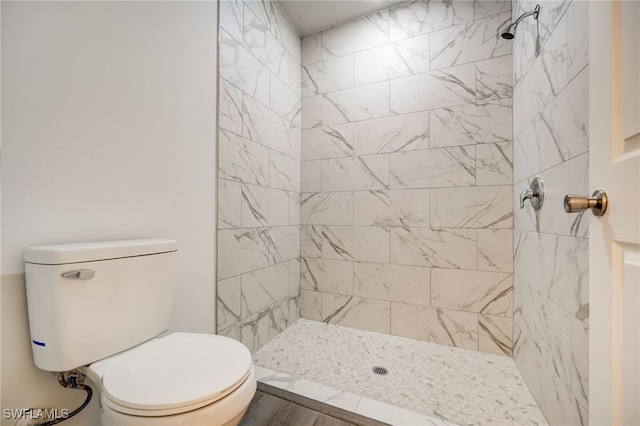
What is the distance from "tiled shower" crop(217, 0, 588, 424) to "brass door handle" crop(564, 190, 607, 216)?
0.60 metres

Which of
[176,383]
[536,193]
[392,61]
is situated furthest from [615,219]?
[392,61]

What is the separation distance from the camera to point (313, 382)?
56.1 inches

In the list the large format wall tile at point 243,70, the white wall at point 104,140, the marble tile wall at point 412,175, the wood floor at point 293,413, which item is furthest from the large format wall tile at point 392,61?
the wood floor at point 293,413

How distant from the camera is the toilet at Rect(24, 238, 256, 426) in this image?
667 millimetres

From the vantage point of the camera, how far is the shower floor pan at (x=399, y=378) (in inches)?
47.8

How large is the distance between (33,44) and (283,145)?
138cm

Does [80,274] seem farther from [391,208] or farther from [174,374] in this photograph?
[391,208]

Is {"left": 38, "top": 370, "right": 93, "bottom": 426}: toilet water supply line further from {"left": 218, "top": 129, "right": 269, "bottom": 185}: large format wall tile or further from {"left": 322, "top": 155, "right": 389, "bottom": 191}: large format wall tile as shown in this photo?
{"left": 322, "top": 155, "right": 389, "bottom": 191}: large format wall tile

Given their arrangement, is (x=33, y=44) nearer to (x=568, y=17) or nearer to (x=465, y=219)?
(x=568, y=17)

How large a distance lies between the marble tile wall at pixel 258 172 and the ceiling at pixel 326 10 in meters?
0.11

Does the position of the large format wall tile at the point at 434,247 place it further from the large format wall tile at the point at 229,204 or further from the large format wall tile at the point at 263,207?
the large format wall tile at the point at 229,204

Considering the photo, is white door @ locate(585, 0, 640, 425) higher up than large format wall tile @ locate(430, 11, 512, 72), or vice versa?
large format wall tile @ locate(430, 11, 512, 72)

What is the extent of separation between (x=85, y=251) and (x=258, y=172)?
1092 mm

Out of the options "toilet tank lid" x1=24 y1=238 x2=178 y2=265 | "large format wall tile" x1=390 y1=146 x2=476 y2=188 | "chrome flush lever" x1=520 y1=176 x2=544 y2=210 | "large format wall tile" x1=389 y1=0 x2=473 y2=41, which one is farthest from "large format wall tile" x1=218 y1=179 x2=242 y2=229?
"large format wall tile" x1=389 y1=0 x2=473 y2=41
